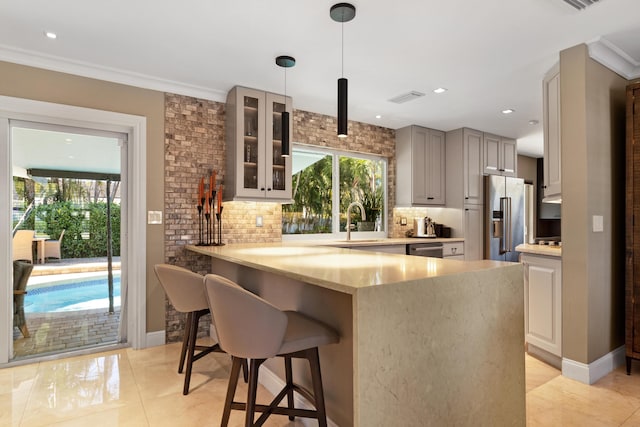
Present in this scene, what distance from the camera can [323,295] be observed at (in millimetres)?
1950

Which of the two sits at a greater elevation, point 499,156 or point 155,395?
point 499,156

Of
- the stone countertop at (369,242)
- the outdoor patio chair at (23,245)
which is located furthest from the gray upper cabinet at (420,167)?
the outdoor patio chair at (23,245)

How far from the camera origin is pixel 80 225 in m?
3.36

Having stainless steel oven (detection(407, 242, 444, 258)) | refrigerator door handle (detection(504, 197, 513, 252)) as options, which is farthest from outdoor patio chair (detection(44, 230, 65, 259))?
refrigerator door handle (detection(504, 197, 513, 252))

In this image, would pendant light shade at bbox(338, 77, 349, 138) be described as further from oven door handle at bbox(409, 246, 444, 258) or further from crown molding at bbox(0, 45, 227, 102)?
oven door handle at bbox(409, 246, 444, 258)

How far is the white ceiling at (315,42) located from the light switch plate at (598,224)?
125 cm

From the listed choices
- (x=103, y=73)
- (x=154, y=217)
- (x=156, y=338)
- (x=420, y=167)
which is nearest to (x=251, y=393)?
(x=156, y=338)

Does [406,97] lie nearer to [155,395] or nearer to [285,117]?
[285,117]

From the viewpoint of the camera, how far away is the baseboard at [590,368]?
2.65 metres

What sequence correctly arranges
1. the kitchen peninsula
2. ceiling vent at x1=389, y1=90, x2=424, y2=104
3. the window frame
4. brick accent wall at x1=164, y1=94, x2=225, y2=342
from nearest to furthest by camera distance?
1. the kitchen peninsula
2. brick accent wall at x1=164, y1=94, x2=225, y2=342
3. ceiling vent at x1=389, y1=90, x2=424, y2=104
4. the window frame

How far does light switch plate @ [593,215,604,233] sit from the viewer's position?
8.92 feet

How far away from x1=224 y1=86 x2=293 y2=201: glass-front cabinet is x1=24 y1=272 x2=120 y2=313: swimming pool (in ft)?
4.71

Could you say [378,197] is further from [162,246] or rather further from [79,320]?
[79,320]

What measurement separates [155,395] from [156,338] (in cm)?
106
